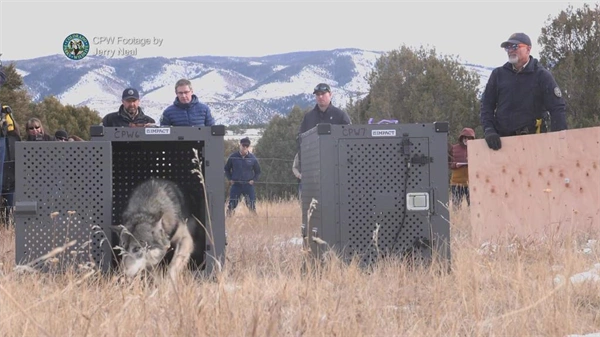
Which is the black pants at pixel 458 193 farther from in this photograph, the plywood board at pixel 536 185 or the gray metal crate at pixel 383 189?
the gray metal crate at pixel 383 189

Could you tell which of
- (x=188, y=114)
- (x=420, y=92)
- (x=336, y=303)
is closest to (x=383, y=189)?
(x=336, y=303)

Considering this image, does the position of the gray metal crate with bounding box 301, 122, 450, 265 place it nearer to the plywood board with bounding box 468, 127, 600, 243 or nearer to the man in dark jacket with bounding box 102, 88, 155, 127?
the plywood board with bounding box 468, 127, 600, 243

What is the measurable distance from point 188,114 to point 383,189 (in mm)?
3071

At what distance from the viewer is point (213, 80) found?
86.6 metres

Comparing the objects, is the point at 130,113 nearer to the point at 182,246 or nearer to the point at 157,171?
the point at 157,171

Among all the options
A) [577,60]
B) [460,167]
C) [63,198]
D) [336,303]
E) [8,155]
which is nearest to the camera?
[336,303]

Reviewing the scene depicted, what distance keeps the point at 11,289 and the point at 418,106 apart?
35.3 metres

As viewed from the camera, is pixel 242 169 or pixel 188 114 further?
pixel 242 169

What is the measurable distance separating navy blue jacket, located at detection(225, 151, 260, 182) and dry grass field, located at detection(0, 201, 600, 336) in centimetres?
1031

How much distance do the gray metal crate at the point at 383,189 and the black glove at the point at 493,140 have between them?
2432 millimetres

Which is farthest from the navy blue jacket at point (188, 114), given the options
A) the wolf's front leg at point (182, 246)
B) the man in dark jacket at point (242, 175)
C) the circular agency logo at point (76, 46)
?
the circular agency logo at point (76, 46)

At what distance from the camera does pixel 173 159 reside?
730 cm

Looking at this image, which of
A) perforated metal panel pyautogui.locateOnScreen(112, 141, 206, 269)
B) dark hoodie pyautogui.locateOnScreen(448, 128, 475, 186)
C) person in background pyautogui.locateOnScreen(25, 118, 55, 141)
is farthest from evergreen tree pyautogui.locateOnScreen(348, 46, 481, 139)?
perforated metal panel pyautogui.locateOnScreen(112, 141, 206, 269)

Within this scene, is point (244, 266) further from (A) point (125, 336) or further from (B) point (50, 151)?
(A) point (125, 336)
